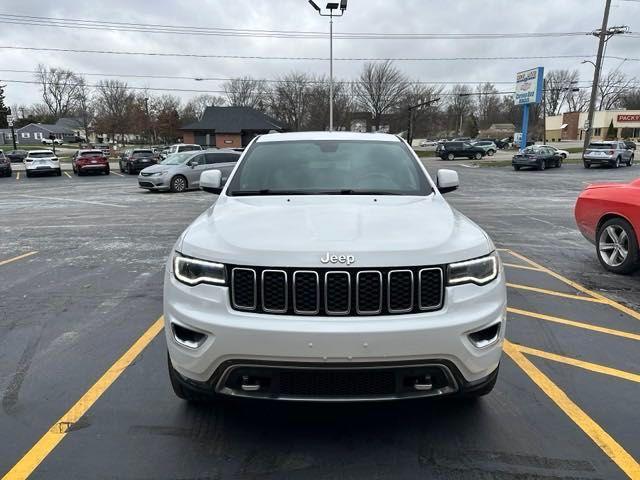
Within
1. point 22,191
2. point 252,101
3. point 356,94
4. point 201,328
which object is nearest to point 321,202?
point 201,328

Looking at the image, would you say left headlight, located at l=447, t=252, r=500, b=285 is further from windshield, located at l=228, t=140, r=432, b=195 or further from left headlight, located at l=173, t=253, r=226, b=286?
left headlight, located at l=173, t=253, r=226, b=286

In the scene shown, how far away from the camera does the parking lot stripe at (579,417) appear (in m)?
2.66

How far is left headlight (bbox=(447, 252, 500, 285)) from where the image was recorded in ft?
8.55

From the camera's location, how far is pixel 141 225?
1105 centimetres

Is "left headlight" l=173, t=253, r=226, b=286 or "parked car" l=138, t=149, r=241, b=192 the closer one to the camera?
"left headlight" l=173, t=253, r=226, b=286

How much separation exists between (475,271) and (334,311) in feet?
2.69

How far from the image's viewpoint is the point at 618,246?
645cm

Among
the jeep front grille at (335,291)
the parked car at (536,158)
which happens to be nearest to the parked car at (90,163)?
the parked car at (536,158)

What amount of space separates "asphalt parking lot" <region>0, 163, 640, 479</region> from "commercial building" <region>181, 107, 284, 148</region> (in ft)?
178

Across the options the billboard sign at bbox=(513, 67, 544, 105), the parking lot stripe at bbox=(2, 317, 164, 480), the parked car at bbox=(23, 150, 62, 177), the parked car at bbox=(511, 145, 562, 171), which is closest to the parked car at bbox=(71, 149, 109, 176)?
the parked car at bbox=(23, 150, 62, 177)

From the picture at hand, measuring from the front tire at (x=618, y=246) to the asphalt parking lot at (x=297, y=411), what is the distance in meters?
0.27

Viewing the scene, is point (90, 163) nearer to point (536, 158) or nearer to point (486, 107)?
point (536, 158)

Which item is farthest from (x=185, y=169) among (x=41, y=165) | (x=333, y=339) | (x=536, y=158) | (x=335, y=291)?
(x=536, y=158)

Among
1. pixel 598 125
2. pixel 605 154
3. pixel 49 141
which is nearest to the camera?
pixel 605 154
